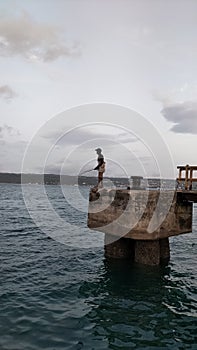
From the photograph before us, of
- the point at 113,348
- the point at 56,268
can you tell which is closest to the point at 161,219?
the point at 56,268

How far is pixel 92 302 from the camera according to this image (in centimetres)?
1120

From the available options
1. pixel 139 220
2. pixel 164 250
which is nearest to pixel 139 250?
pixel 164 250

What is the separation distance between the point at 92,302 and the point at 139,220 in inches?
151

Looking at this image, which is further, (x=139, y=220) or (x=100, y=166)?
(x=100, y=166)

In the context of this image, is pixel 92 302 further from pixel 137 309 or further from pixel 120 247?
pixel 120 247

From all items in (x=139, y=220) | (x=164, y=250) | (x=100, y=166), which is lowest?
(x=164, y=250)

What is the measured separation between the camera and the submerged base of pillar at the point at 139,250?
14945 mm

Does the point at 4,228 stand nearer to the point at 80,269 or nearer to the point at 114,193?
the point at 80,269

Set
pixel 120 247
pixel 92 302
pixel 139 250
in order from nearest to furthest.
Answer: pixel 92 302 < pixel 139 250 < pixel 120 247

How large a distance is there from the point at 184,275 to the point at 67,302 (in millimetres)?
6023

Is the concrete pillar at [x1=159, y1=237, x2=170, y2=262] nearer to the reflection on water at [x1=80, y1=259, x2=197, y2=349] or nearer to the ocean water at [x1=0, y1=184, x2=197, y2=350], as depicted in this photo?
the ocean water at [x1=0, y1=184, x2=197, y2=350]

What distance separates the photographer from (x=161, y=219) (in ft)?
45.5

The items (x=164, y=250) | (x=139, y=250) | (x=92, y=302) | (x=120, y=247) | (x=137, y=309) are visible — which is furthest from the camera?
(x=164, y=250)

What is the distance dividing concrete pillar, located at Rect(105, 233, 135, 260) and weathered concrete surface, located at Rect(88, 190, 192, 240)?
5.11ft
